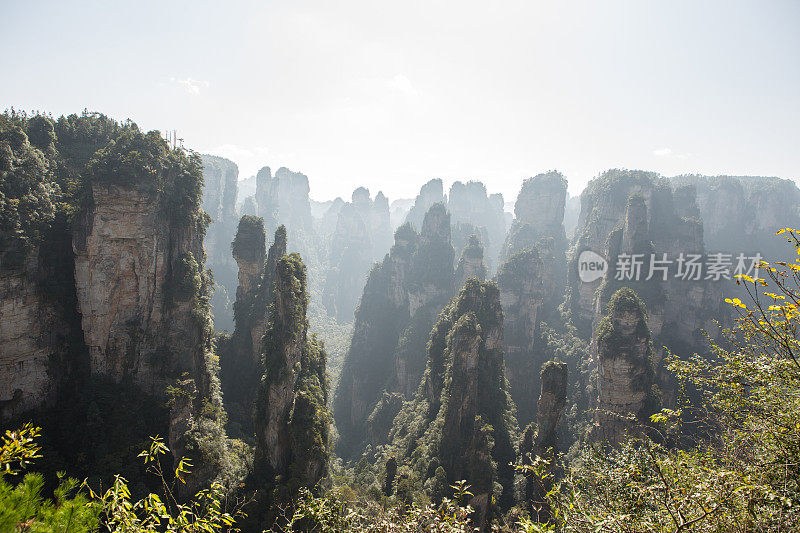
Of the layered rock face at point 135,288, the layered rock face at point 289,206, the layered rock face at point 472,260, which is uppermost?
the layered rock face at point 289,206

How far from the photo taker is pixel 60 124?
74.5ft

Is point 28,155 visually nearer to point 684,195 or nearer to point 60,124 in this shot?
point 60,124

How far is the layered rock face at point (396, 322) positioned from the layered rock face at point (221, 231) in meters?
25.9

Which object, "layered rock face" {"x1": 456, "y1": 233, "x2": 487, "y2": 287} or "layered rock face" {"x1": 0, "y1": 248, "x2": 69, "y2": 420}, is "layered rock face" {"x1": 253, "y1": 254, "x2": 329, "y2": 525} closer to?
"layered rock face" {"x1": 0, "y1": 248, "x2": 69, "y2": 420}

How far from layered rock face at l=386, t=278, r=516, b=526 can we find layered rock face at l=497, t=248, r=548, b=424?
13049 millimetres

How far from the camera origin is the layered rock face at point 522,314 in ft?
140

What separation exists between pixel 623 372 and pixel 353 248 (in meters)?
80.2

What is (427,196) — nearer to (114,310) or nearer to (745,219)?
(745,219)

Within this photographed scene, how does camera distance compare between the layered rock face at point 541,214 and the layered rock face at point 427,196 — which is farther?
the layered rock face at point 427,196

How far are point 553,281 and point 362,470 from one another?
40.5m

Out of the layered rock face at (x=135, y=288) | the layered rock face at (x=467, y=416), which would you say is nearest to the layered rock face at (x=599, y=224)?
the layered rock face at (x=467, y=416)

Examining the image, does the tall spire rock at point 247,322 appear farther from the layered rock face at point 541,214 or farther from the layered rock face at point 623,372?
the layered rock face at point 541,214

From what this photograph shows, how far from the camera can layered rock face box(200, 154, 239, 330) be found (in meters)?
65.6

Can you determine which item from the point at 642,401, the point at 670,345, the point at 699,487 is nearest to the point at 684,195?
the point at 670,345
